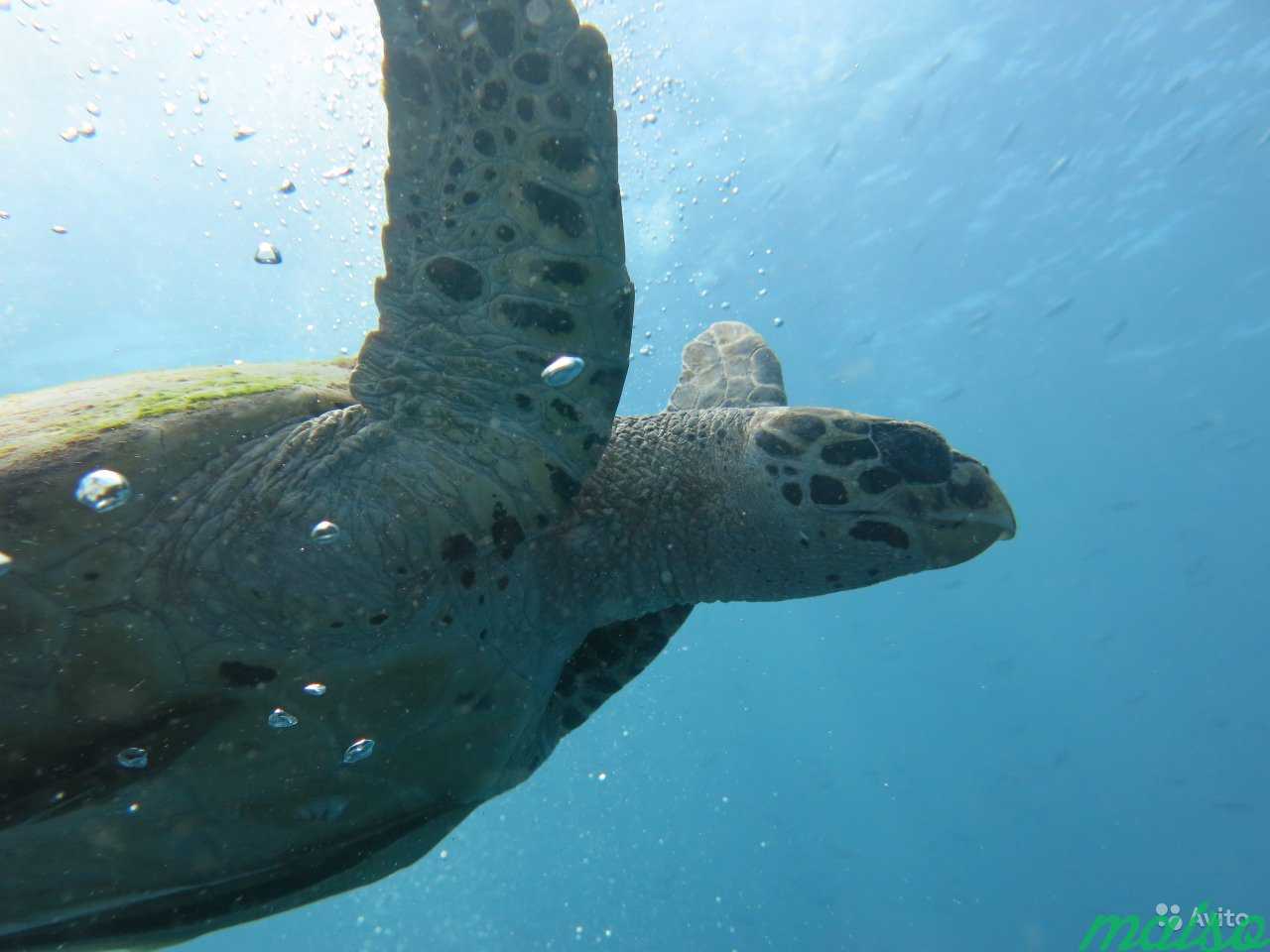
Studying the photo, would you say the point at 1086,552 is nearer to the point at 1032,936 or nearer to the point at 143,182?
the point at 1032,936

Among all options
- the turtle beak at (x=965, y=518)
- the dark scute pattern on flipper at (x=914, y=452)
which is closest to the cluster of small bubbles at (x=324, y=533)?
the dark scute pattern on flipper at (x=914, y=452)

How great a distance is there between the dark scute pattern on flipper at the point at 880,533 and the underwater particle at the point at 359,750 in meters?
1.59

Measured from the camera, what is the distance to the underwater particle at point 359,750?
6.78 ft

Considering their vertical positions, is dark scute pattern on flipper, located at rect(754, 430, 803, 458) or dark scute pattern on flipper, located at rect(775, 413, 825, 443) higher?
dark scute pattern on flipper, located at rect(775, 413, 825, 443)

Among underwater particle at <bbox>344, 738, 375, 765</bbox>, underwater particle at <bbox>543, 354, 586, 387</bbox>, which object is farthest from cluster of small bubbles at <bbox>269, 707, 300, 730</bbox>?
underwater particle at <bbox>543, 354, 586, 387</bbox>

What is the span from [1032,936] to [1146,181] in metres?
37.8

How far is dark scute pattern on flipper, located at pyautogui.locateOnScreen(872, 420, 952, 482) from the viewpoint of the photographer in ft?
7.48

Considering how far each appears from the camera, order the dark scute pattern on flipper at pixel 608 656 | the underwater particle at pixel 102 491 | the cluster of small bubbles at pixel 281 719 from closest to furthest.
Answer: the underwater particle at pixel 102 491
the cluster of small bubbles at pixel 281 719
the dark scute pattern on flipper at pixel 608 656

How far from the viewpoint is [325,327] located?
19.3 m

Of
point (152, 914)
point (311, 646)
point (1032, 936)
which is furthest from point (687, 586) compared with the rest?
point (1032, 936)

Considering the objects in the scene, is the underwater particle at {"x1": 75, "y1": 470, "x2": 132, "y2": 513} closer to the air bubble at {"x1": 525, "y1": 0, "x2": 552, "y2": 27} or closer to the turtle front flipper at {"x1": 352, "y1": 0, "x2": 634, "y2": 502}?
the turtle front flipper at {"x1": 352, "y1": 0, "x2": 634, "y2": 502}

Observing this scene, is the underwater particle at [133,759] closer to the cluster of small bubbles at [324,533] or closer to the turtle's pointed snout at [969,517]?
the cluster of small bubbles at [324,533]

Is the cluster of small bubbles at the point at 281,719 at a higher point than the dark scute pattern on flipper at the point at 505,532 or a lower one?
lower

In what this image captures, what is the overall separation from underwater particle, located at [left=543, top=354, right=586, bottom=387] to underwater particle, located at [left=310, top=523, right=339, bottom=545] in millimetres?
670
